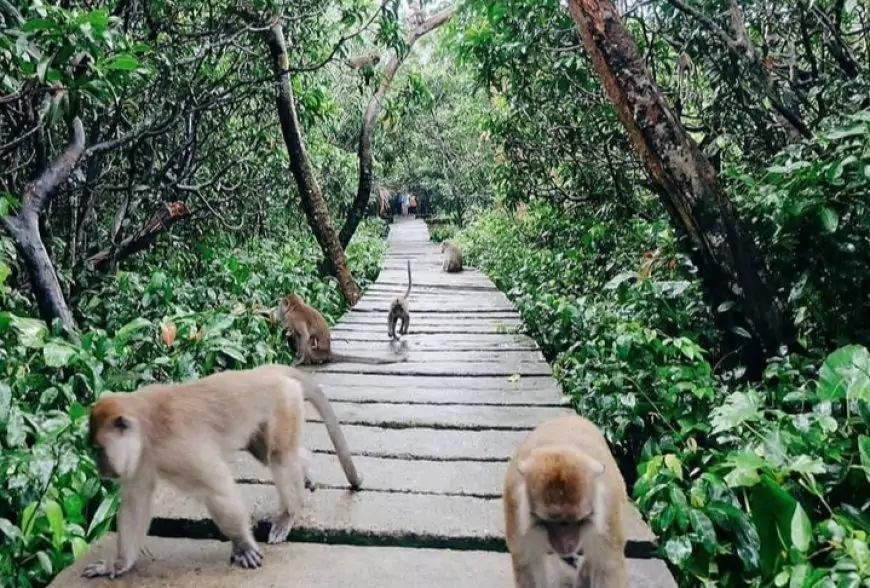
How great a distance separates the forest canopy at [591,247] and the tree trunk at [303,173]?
37 mm

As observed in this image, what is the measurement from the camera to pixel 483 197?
83.5ft

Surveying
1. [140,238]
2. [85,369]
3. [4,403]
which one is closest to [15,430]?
[4,403]

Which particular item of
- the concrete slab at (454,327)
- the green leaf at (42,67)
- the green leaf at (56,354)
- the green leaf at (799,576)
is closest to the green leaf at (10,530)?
the green leaf at (56,354)

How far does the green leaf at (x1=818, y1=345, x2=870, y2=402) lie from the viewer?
9.32 feet

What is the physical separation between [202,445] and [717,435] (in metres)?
2.34

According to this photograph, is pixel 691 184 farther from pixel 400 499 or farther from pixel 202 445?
pixel 202 445

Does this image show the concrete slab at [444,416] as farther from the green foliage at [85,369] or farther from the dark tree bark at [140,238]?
the dark tree bark at [140,238]

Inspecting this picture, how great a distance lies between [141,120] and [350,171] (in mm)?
7305

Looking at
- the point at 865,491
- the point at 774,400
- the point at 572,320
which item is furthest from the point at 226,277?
the point at 865,491

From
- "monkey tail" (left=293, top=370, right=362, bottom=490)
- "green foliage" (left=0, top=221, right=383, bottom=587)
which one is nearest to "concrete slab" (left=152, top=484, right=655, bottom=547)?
"monkey tail" (left=293, top=370, right=362, bottom=490)

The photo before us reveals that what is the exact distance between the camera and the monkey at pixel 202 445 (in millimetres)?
2520

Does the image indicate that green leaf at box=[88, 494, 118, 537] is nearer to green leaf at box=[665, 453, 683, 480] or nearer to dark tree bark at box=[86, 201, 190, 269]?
green leaf at box=[665, 453, 683, 480]

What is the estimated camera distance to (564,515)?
202cm

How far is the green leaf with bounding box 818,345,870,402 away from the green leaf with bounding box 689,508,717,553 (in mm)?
769
